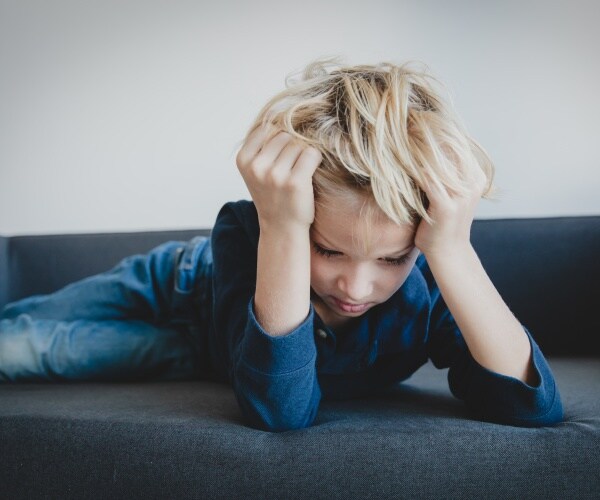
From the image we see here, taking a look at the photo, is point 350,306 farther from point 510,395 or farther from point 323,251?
point 510,395

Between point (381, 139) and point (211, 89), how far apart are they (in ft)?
3.74

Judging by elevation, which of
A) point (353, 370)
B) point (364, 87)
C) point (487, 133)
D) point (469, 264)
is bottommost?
point (353, 370)

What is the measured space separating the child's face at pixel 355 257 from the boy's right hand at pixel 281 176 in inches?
1.3

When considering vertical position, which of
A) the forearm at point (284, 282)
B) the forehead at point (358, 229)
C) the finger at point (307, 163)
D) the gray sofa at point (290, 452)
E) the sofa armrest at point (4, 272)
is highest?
the finger at point (307, 163)

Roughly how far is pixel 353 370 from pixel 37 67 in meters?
1.50

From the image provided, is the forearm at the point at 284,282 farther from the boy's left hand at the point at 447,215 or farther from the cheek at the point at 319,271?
the boy's left hand at the point at 447,215

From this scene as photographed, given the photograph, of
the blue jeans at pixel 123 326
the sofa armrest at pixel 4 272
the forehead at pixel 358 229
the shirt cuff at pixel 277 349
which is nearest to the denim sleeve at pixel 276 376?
the shirt cuff at pixel 277 349

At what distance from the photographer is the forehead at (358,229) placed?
2.34 ft

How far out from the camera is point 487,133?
5.30ft

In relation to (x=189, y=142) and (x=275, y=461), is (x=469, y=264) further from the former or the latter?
(x=189, y=142)

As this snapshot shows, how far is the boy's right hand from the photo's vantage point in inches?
27.9

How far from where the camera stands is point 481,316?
750 millimetres

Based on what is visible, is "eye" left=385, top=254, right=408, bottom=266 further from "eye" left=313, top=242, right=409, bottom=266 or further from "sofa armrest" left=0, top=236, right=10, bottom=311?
"sofa armrest" left=0, top=236, right=10, bottom=311

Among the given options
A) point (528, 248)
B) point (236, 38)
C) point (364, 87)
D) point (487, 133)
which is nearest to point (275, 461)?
point (364, 87)
